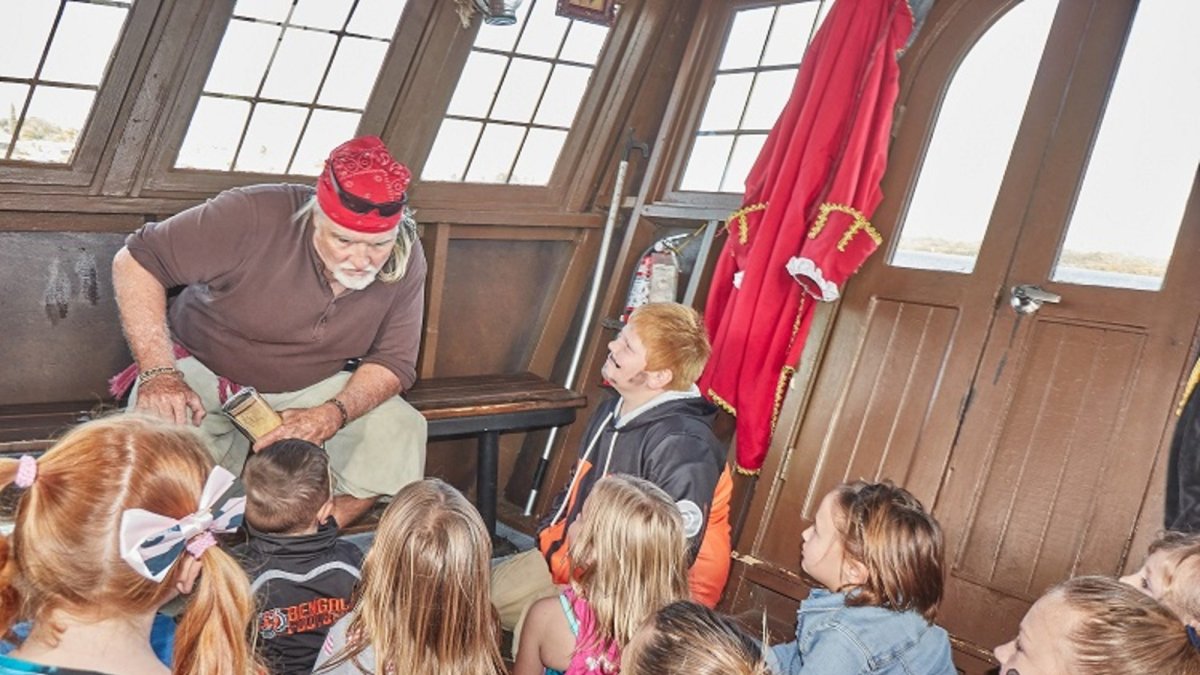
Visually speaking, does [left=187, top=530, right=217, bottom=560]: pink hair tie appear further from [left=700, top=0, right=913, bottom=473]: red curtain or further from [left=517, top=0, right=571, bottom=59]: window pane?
[left=517, top=0, right=571, bottom=59]: window pane

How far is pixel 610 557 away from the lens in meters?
2.13

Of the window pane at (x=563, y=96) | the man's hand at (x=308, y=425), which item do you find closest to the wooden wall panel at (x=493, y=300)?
the window pane at (x=563, y=96)

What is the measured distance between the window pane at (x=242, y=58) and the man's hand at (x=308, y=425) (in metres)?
1.21

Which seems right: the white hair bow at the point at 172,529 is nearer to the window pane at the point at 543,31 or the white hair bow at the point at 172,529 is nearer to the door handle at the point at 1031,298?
the door handle at the point at 1031,298

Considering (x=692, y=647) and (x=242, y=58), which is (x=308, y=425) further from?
(x=692, y=647)

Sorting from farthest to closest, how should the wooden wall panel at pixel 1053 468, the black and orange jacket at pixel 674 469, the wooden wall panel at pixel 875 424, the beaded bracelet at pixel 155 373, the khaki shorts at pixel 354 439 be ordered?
1. the wooden wall panel at pixel 875 424
2. the khaki shorts at pixel 354 439
3. the wooden wall panel at pixel 1053 468
4. the beaded bracelet at pixel 155 373
5. the black and orange jacket at pixel 674 469

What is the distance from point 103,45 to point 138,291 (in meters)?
0.91

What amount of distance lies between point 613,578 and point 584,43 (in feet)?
9.40

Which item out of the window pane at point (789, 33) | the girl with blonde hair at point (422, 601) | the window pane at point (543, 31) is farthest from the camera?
the window pane at point (543, 31)

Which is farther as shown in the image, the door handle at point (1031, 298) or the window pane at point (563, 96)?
the window pane at point (563, 96)

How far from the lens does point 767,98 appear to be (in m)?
4.27

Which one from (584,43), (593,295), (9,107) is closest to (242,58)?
(9,107)

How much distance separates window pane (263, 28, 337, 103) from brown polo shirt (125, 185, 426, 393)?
72 centimetres

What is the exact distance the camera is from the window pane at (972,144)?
3.45 metres
